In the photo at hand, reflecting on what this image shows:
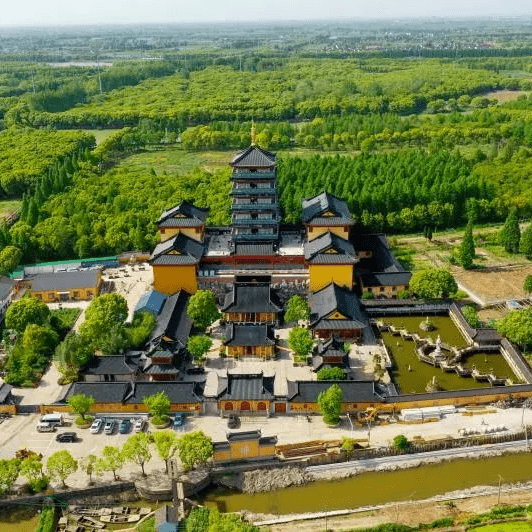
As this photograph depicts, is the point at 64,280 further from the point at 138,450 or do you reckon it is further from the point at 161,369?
the point at 138,450

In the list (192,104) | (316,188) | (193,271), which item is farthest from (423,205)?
(192,104)

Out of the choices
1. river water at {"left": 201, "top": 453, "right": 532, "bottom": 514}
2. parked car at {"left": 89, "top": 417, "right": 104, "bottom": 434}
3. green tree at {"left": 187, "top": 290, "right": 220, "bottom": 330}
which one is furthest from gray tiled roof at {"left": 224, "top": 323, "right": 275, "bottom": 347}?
river water at {"left": 201, "top": 453, "right": 532, "bottom": 514}

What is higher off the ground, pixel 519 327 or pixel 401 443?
pixel 519 327

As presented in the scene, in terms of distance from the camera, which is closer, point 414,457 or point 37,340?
point 414,457

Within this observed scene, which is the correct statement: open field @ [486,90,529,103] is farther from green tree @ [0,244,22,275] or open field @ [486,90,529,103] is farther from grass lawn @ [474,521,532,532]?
grass lawn @ [474,521,532,532]

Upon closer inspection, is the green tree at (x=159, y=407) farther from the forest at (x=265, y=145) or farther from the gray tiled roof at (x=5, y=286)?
the forest at (x=265, y=145)

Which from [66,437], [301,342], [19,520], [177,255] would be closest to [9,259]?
[177,255]

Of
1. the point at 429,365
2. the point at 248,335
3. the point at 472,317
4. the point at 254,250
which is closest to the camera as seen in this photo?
the point at 429,365
